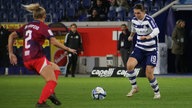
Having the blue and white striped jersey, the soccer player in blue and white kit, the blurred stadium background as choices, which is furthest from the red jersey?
the blurred stadium background

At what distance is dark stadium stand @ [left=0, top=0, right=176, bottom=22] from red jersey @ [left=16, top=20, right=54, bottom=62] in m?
19.3

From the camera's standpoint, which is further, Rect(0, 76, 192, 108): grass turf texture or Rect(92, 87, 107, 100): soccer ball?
Rect(92, 87, 107, 100): soccer ball

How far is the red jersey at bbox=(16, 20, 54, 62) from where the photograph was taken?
44.3ft

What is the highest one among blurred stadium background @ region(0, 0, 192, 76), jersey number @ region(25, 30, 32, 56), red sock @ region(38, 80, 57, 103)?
jersey number @ region(25, 30, 32, 56)

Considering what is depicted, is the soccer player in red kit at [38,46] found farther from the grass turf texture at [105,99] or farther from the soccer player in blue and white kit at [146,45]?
the soccer player in blue and white kit at [146,45]

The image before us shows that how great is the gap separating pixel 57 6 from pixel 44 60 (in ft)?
71.9

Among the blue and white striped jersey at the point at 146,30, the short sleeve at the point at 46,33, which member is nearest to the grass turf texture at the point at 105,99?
the blue and white striped jersey at the point at 146,30

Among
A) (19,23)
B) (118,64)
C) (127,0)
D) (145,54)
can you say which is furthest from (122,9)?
(145,54)

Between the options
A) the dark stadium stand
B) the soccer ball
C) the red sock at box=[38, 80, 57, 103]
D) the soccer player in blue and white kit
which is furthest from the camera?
the dark stadium stand

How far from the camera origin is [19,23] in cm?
3303

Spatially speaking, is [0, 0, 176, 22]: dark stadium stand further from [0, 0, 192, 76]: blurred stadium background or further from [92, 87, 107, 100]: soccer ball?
[92, 87, 107, 100]: soccer ball

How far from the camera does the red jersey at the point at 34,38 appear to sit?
44.3 feet

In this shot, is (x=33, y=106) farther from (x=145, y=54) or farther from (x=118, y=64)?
(x=118, y=64)

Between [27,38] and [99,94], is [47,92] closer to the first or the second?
[27,38]
